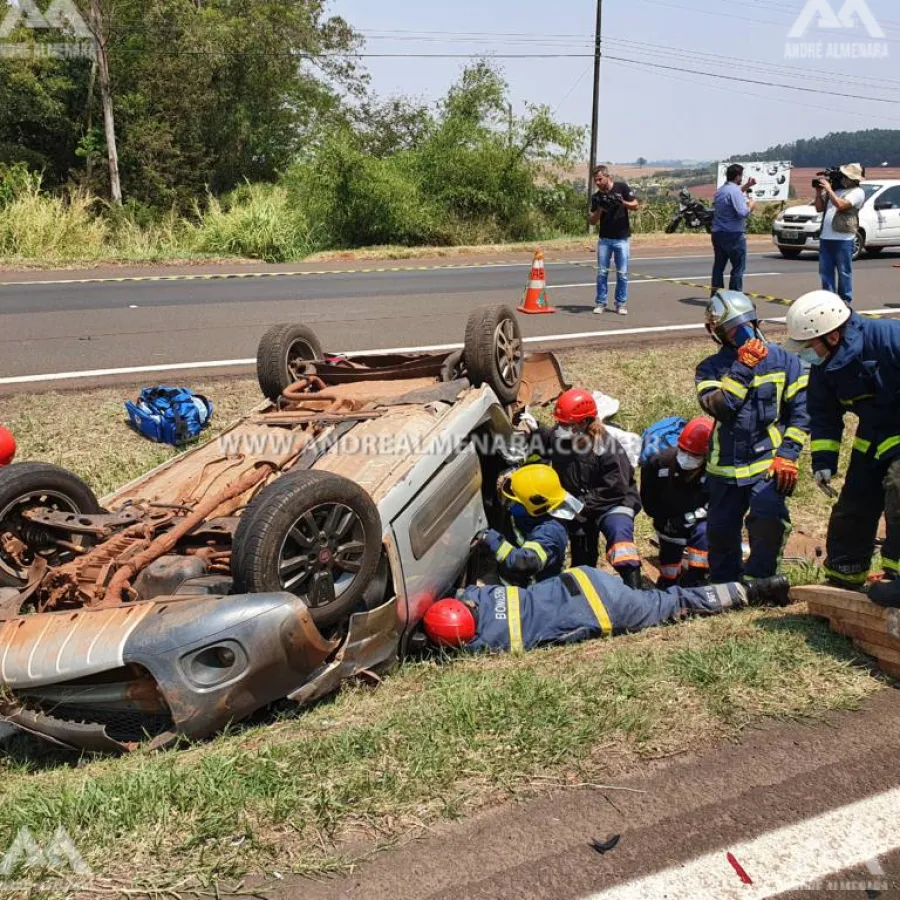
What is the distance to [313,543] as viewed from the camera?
380 centimetres

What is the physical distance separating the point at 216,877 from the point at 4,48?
2887cm

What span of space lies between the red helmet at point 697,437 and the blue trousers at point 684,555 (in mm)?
523

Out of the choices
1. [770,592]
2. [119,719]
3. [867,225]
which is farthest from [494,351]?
[867,225]

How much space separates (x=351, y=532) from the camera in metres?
3.94

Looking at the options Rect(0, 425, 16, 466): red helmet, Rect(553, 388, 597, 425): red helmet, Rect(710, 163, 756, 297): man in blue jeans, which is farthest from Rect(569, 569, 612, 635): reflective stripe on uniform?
Rect(710, 163, 756, 297): man in blue jeans

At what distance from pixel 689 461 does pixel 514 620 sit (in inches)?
74.2

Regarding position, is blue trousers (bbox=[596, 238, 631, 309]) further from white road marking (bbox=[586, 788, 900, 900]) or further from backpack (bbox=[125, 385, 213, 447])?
white road marking (bbox=[586, 788, 900, 900])

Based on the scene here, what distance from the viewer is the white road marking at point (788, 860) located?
247 centimetres

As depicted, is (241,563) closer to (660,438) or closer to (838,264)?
(660,438)

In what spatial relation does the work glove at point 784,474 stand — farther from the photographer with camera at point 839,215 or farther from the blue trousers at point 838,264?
the blue trousers at point 838,264

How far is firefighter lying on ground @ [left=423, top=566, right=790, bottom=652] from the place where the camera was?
4555 millimetres

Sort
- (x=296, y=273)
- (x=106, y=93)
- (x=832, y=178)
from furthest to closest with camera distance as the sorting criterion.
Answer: (x=106, y=93) < (x=296, y=273) < (x=832, y=178)

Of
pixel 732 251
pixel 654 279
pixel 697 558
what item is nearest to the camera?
pixel 697 558

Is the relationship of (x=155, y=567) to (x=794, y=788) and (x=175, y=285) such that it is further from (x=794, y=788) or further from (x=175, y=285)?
(x=175, y=285)
